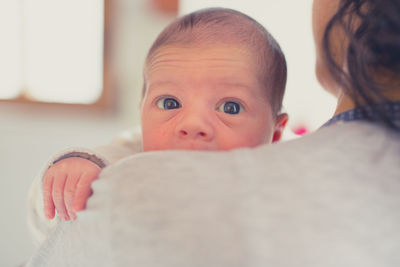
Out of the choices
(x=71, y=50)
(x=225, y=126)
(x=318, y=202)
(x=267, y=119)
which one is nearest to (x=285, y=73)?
(x=267, y=119)

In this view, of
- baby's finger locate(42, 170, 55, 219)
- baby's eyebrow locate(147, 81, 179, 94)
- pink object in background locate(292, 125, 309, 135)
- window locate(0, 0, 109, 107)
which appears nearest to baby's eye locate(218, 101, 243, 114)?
baby's eyebrow locate(147, 81, 179, 94)

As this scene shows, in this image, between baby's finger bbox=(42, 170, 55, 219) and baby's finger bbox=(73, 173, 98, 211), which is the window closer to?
baby's finger bbox=(42, 170, 55, 219)

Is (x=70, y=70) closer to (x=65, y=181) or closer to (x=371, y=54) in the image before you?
(x=65, y=181)

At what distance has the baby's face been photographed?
0.80 m

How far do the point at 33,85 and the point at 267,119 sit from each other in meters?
2.73

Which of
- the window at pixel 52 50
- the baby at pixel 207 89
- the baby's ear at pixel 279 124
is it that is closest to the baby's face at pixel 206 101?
the baby at pixel 207 89

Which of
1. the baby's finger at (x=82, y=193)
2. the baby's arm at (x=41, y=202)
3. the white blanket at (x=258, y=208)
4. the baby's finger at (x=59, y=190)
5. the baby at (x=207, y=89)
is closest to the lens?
the white blanket at (x=258, y=208)

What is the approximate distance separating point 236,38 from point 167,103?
20 centimetres

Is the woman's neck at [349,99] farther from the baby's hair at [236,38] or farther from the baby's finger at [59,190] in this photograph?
the baby's finger at [59,190]

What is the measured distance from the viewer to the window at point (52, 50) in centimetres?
314

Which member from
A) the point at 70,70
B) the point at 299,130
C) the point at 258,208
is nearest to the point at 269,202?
the point at 258,208

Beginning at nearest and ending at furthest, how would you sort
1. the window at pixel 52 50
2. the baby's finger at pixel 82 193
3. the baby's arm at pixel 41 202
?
the baby's finger at pixel 82 193, the baby's arm at pixel 41 202, the window at pixel 52 50

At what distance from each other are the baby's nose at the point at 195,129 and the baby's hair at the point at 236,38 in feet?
0.57

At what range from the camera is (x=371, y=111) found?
54cm
